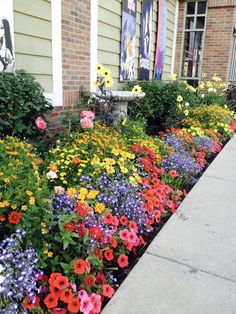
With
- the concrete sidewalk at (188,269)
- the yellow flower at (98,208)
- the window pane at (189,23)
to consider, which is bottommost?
the concrete sidewalk at (188,269)

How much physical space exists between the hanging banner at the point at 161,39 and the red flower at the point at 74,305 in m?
6.88

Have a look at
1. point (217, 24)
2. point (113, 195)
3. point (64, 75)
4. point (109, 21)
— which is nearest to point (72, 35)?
point (64, 75)

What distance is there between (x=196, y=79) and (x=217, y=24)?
180cm

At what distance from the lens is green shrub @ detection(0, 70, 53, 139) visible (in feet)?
9.58

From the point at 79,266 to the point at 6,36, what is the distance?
103 inches

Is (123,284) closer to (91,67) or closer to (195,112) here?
(91,67)

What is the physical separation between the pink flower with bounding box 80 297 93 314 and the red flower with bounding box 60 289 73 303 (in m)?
0.07

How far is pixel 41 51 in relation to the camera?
3.84 metres

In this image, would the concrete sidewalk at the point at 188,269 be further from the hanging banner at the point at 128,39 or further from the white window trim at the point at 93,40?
the hanging banner at the point at 128,39

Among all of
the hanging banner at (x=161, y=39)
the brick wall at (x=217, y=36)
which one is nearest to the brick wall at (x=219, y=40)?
the brick wall at (x=217, y=36)

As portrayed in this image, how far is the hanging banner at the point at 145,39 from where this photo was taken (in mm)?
6598

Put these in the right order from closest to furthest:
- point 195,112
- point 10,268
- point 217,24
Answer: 1. point 10,268
2. point 195,112
3. point 217,24

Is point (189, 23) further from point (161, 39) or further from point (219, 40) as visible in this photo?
point (161, 39)

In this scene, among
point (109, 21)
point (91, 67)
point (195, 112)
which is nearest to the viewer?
point (91, 67)
